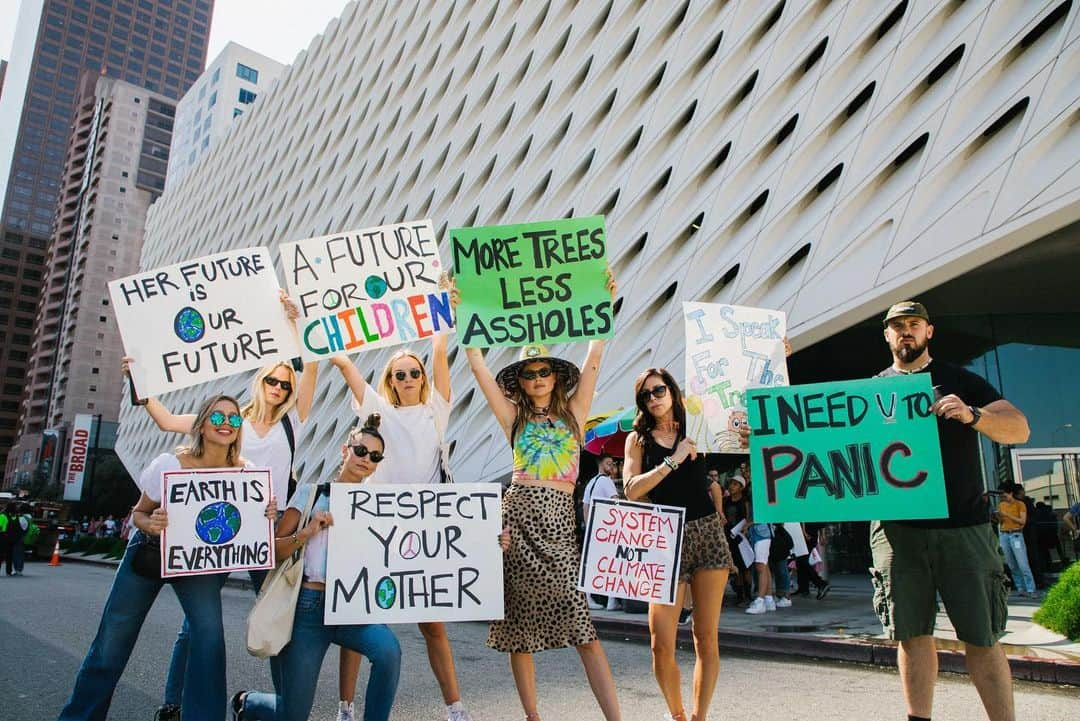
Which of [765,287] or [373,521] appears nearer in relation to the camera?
[373,521]

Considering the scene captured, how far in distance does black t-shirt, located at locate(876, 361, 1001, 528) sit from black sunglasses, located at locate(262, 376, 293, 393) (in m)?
3.30

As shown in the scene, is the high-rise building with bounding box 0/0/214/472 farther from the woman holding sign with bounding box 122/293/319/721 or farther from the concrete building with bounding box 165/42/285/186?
the woman holding sign with bounding box 122/293/319/721

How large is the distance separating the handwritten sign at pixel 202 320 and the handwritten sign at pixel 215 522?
1.01m

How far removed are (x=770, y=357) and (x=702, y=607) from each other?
1969 millimetres

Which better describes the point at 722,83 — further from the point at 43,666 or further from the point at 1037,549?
the point at 43,666

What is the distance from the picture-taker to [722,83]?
1945cm

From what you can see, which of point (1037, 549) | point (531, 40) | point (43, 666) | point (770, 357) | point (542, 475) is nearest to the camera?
point (542, 475)

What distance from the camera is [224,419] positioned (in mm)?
3961

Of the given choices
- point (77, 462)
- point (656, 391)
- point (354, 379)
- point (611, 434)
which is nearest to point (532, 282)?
point (656, 391)

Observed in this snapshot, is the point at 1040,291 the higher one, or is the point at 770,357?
the point at 1040,291

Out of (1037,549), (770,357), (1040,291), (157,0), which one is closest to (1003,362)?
(1040,291)

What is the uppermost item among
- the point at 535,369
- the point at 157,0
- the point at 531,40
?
the point at 157,0

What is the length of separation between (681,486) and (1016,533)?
995 centimetres

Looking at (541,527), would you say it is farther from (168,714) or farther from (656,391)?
(168,714)
